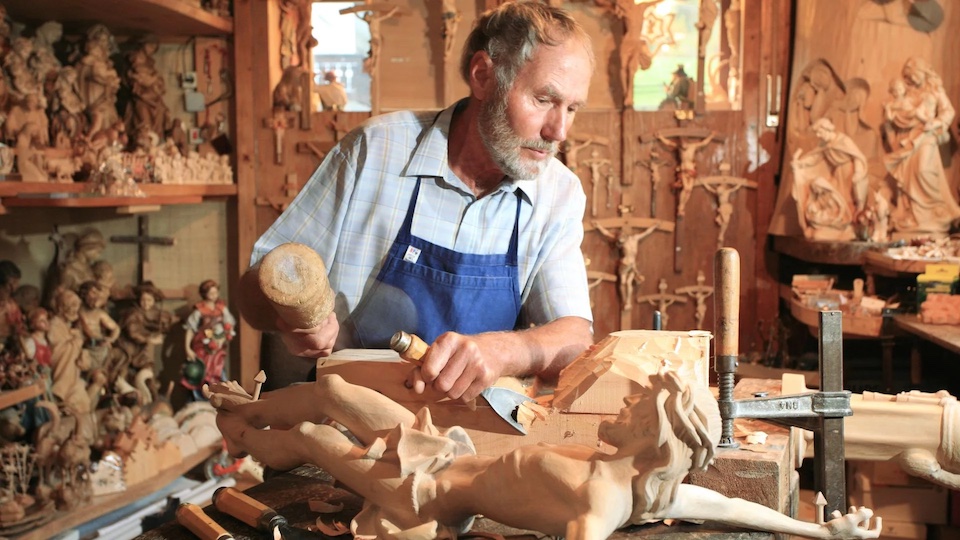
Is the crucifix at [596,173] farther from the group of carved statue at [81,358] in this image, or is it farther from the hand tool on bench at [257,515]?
the hand tool on bench at [257,515]

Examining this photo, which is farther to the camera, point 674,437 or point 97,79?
point 97,79

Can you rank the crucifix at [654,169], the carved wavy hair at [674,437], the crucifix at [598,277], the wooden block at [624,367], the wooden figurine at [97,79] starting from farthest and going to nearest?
1. the crucifix at [598,277]
2. the crucifix at [654,169]
3. the wooden figurine at [97,79]
4. the wooden block at [624,367]
5. the carved wavy hair at [674,437]

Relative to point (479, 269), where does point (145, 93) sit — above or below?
above

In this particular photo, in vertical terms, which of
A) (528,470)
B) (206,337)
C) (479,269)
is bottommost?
(206,337)

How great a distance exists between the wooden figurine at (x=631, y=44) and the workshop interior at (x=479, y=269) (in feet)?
0.07

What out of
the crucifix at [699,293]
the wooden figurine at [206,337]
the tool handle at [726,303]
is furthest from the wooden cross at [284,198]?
the tool handle at [726,303]

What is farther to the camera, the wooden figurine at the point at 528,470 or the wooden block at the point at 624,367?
the wooden block at the point at 624,367

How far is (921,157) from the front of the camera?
587 centimetres

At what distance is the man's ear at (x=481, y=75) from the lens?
2.59 meters

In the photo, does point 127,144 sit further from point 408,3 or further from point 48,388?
point 408,3

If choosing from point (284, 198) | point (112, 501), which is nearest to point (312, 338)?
point (112, 501)

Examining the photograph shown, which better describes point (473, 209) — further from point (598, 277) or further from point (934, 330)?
point (598, 277)

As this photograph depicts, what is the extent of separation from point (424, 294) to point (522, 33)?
2.53 ft

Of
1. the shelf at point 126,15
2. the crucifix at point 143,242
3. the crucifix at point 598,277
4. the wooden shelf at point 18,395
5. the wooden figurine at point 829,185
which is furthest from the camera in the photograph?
the crucifix at point 598,277
